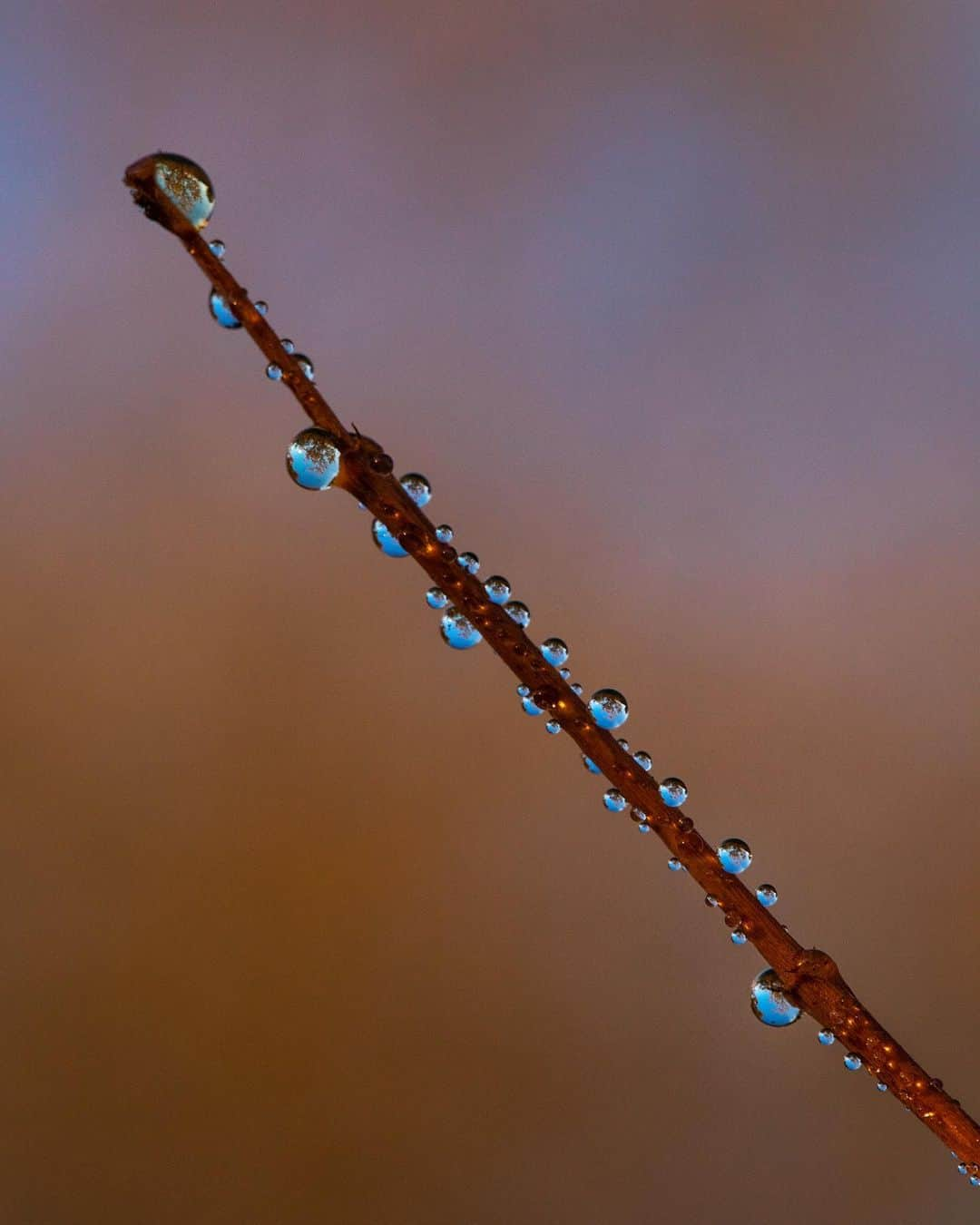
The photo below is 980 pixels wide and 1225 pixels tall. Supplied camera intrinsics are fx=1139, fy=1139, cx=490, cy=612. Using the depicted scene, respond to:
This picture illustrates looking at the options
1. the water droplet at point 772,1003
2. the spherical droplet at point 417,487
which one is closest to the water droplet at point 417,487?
the spherical droplet at point 417,487

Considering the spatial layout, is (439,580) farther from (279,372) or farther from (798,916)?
(798,916)

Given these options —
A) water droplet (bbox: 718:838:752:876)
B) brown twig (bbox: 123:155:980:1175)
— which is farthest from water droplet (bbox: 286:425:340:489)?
water droplet (bbox: 718:838:752:876)

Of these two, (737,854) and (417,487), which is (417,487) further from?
(737,854)

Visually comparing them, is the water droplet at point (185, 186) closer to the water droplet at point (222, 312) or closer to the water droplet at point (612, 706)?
the water droplet at point (222, 312)

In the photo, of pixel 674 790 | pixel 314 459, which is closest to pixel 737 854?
pixel 674 790

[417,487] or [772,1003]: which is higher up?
[417,487]

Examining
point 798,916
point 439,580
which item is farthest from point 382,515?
point 798,916
